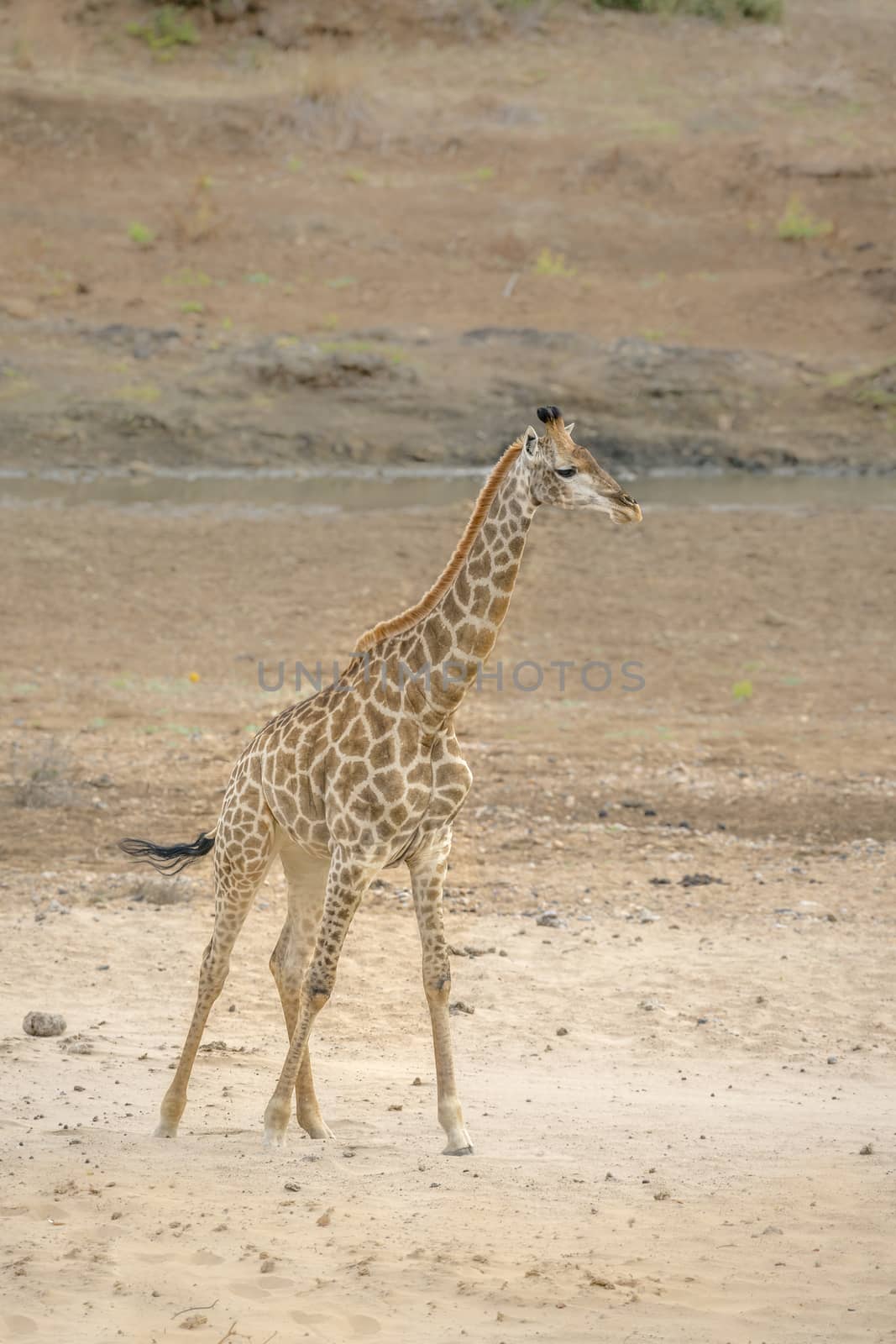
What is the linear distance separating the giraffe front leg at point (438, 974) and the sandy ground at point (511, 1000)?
0.17m

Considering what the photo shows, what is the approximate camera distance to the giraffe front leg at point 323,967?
242 inches

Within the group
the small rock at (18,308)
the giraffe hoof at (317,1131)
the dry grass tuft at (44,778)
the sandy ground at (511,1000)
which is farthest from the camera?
the small rock at (18,308)

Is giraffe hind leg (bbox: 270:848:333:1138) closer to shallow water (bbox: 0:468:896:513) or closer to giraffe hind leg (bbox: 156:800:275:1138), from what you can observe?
giraffe hind leg (bbox: 156:800:275:1138)

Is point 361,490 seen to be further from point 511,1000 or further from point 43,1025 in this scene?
point 43,1025

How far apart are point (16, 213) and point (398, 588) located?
53.9 ft

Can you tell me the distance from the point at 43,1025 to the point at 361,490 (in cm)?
1534

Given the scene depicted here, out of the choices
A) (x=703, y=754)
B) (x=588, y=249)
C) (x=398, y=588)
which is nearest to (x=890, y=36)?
(x=588, y=249)

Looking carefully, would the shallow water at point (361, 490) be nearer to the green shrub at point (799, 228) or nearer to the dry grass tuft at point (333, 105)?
the green shrub at point (799, 228)

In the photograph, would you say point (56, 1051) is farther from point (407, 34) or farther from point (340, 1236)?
point (407, 34)

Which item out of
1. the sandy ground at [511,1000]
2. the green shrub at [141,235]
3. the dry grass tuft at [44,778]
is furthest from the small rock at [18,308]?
the dry grass tuft at [44,778]

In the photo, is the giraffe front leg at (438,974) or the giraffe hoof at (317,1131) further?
the giraffe hoof at (317,1131)

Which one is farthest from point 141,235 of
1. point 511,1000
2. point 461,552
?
point 461,552

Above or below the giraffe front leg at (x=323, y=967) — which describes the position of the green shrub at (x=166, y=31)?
above

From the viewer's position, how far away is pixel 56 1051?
7.09 metres
